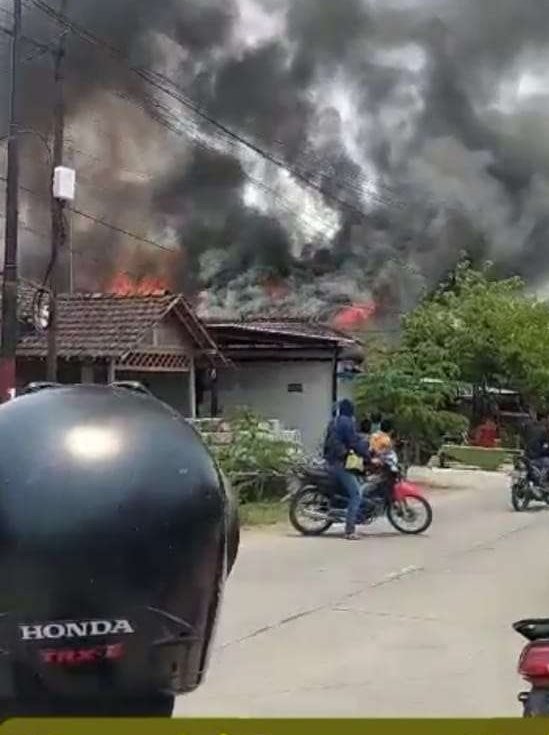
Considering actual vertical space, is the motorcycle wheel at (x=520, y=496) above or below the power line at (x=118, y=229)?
below

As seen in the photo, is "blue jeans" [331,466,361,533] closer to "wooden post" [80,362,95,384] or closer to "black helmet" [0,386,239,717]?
"wooden post" [80,362,95,384]

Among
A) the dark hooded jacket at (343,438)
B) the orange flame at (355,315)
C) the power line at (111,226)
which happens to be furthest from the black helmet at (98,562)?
the orange flame at (355,315)

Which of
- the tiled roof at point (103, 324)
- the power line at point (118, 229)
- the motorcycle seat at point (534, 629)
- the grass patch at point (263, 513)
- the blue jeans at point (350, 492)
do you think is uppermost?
the power line at point (118, 229)

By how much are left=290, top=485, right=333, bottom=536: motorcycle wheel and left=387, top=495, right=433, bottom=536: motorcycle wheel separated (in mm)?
679

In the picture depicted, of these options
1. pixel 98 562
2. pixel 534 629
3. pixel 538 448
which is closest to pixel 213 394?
pixel 538 448

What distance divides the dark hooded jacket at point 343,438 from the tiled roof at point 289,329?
34.1ft

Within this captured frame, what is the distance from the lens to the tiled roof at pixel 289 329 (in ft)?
74.3

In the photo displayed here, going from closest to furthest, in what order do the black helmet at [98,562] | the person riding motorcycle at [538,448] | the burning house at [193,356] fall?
the black helmet at [98,562], the person riding motorcycle at [538,448], the burning house at [193,356]

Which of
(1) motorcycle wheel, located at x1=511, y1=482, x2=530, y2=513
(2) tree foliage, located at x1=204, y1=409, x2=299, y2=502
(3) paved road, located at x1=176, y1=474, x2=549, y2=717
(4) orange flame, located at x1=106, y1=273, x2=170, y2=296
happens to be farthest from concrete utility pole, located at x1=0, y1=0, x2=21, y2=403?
(4) orange flame, located at x1=106, y1=273, x2=170, y2=296

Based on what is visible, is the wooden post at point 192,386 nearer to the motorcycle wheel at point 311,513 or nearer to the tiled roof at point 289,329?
the tiled roof at point 289,329

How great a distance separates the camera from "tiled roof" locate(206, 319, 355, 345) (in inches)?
891

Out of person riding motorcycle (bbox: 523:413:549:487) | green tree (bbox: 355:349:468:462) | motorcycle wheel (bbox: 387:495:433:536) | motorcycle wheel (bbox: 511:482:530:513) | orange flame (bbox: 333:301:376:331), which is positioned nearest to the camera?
motorcycle wheel (bbox: 387:495:433:536)

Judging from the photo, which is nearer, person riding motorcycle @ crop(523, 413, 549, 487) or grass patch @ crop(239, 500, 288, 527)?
grass patch @ crop(239, 500, 288, 527)

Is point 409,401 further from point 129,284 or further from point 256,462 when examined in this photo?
point 129,284
